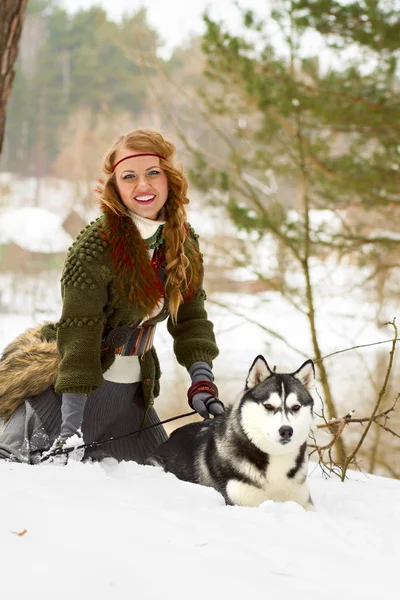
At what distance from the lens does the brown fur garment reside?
307 cm

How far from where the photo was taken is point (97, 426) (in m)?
3.11

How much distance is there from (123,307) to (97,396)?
460mm

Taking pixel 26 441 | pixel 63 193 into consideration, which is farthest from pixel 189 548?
pixel 63 193

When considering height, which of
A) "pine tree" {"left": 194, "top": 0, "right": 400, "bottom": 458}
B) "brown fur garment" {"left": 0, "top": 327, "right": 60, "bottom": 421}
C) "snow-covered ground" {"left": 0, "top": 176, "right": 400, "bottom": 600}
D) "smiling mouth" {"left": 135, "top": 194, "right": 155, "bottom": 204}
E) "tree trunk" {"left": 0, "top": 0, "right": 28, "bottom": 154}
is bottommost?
"snow-covered ground" {"left": 0, "top": 176, "right": 400, "bottom": 600}

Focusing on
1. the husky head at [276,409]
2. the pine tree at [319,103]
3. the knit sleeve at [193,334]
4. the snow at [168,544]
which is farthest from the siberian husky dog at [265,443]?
the pine tree at [319,103]

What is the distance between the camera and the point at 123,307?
2.99m

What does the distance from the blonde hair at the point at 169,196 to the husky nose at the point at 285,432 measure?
89 centimetres

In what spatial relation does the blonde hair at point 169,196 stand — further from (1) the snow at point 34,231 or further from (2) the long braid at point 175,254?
(1) the snow at point 34,231

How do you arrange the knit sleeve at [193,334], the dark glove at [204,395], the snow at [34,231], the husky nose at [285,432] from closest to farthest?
the husky nose at [285,432]
the dark glove at [204,395]
the knit sleeve at [193,334]
the snow at [34,231]

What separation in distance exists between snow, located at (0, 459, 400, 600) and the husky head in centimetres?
27

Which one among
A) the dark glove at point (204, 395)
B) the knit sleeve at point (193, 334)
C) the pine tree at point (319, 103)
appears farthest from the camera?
the pine tree at point (319, 103)

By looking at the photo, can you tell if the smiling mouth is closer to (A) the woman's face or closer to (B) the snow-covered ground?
(A) the woman's face

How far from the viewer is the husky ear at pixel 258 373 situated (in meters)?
2.76

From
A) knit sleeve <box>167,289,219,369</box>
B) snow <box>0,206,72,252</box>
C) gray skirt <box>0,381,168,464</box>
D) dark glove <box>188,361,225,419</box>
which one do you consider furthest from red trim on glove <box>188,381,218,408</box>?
snow <box>0,206,72,252</box>
